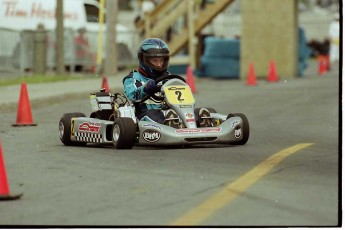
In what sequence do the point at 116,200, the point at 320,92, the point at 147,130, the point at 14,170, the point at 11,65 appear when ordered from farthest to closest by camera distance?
1. the point at 11,65
2. the point at 320,92
3. the point at 147,130
4. the point at 14,170
5. the point at 116,200

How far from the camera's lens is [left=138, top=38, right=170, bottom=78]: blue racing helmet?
48.1ft

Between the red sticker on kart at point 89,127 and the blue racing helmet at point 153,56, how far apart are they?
976 millimetres

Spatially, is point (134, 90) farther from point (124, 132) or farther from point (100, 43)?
point (100, 43)

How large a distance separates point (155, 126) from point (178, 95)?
2.10ft

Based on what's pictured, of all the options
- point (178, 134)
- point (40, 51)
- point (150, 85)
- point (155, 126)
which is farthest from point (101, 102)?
point (40, 51)

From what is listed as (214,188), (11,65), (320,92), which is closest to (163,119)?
(214,188)

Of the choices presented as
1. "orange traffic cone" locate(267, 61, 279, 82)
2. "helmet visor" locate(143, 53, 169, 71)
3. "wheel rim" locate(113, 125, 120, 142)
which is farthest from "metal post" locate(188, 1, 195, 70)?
"wheel rim" locate(113, 125, 120, 142)

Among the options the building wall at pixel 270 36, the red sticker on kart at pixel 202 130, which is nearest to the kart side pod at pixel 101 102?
the red sticker on kart at pixel 202 130

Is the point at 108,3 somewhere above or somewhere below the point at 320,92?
above

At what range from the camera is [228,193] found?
9.76m

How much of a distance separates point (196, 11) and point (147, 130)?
2606cm

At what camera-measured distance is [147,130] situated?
44.6 feet

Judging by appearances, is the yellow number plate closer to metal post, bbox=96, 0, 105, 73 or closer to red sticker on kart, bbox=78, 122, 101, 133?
red sticker on kart, bbox=78, 122, 101, 133

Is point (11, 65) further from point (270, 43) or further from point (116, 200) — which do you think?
point (116, 200)
